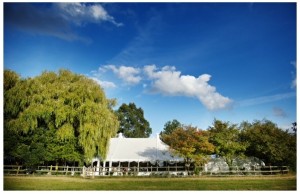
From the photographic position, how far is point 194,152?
21.8 metres

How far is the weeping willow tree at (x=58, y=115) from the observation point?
2020 cm

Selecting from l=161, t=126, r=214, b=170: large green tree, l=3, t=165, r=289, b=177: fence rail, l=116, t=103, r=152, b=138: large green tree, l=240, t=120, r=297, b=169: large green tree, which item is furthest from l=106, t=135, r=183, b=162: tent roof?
l=116, t=103, r=152, b=138: large green tree

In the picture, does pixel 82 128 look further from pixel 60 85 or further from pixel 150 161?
pixel 150 161

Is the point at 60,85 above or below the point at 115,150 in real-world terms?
above

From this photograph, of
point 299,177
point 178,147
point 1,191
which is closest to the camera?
point 1,191

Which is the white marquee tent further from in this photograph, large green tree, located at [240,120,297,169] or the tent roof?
large green tree, located at [240,120,297,169]

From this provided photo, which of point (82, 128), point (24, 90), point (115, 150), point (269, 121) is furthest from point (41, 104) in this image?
point (269, 121)

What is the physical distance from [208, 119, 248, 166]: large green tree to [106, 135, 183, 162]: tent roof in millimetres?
2522

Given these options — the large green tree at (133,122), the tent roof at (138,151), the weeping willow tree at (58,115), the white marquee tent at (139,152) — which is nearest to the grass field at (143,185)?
the weeping willow tree at (58,115)

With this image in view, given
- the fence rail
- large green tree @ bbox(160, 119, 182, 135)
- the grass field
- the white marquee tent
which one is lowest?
the grass field

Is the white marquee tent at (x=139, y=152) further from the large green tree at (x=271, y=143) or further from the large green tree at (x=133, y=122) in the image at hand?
the large green tree at (x=133, y=122)

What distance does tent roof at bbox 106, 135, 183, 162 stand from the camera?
23.9m

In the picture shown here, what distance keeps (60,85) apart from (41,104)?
1.61 metres

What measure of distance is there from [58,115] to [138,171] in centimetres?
558
